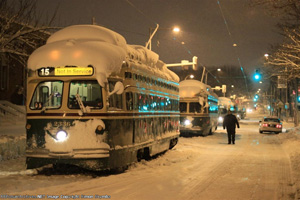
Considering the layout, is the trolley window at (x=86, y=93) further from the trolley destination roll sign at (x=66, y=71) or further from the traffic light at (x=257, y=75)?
the traffic light at (x=257, y=75)

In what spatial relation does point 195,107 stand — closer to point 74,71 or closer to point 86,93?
point 86,93

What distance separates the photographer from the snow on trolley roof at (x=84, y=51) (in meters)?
9.74

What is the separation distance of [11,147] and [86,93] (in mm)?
5818

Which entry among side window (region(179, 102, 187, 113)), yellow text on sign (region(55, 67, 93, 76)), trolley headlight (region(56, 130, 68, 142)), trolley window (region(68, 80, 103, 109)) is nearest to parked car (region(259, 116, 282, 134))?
side window (region(179, 102, 187, 113))

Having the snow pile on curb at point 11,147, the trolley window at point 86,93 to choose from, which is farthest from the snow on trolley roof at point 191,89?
the trolley window at point 86,93

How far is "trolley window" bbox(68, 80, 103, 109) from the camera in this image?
982 centimetres

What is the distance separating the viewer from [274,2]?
45.9ft

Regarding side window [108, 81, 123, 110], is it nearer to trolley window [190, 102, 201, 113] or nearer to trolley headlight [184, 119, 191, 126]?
trolley headlight [184, 119, 191, 126]

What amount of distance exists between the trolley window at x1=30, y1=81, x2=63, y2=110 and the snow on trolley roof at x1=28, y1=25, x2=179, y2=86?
0.48 metres

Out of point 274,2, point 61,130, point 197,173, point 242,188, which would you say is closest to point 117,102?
point 61,130

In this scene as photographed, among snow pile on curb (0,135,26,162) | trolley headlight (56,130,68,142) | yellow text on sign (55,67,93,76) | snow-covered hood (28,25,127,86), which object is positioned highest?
snow-covered hood (28,25,127,86)

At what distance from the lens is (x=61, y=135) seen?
964 cm

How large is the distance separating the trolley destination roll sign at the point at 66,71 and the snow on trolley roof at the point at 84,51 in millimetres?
111

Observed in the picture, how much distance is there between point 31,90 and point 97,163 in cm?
248
